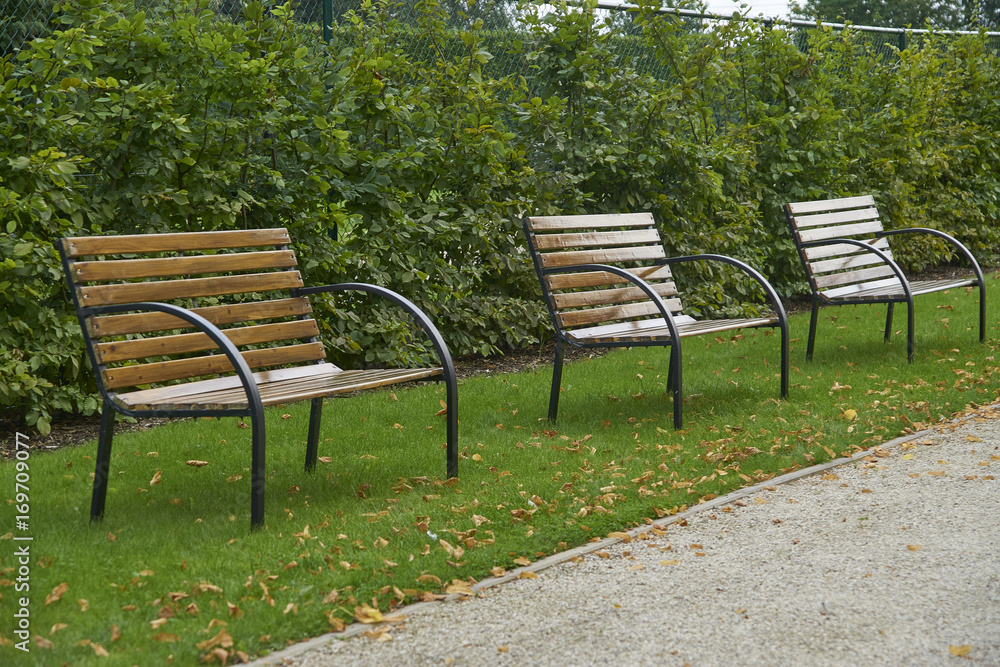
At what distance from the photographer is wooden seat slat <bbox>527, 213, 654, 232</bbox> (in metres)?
5.03

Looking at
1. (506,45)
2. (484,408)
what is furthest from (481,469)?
(506,45)

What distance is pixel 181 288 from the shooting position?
3670mm

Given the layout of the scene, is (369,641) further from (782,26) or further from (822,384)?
(782,26)

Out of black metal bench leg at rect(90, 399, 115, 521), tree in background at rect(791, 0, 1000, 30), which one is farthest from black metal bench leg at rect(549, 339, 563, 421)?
tree in background at rect(791, 0, 1000, 30)

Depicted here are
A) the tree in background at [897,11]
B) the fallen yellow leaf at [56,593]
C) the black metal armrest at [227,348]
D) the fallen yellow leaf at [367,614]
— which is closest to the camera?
the fallen yellow leaf at [367,614]

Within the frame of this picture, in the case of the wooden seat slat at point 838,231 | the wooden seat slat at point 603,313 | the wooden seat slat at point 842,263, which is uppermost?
the wooden seat slat at point 838,231

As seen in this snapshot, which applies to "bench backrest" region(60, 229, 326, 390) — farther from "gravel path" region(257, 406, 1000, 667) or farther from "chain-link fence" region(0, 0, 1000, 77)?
"chain-link fence" region(0, 0, 1000, 77)

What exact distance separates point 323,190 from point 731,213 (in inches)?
156

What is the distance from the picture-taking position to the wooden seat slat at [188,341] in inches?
136

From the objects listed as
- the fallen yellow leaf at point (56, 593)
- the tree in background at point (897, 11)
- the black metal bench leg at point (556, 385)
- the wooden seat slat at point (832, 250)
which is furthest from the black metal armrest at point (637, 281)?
the tree in background at point (897, 11)

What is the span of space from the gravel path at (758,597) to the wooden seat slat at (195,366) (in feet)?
4.55

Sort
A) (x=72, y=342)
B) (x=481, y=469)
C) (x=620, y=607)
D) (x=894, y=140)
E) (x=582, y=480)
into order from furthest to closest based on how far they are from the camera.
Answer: (x=894, y=140) → (x=72, y=342) → (x=481, y=469) → (x=582, y=480) → (x=620, y=607)

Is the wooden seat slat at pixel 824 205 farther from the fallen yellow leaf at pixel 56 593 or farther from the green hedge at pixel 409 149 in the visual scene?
the fallen yellow leaf at pixel 56 593

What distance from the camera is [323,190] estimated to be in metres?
5.52
